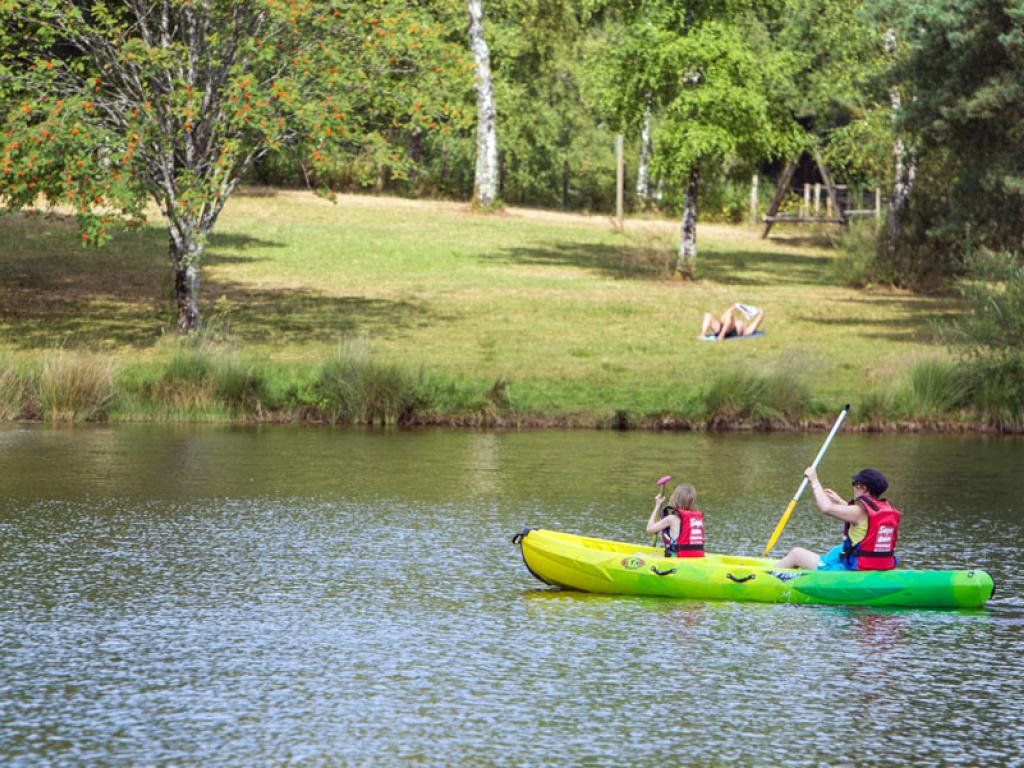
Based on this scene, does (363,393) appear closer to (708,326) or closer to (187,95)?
(187,95)

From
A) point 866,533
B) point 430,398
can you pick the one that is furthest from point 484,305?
point 866,533

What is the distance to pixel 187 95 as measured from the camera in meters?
29.5

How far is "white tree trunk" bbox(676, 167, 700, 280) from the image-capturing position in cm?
4416

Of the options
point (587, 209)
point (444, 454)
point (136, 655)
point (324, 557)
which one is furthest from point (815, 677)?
point (587, 209)

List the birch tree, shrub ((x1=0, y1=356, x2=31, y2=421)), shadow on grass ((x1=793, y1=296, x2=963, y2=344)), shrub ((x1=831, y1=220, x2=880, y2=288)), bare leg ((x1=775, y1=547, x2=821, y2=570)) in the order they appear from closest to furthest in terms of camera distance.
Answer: bare leg ((x1=775, y1=547, x2=821, y2=570))
shrub ((x1=0, y1=356, x2=31, y2=421))
shadow on grass ((x1=793, y1=296, x2=963, y2=344))
the birch tree
shrub ((x1=831, y1=220, x2=880, y2=288))

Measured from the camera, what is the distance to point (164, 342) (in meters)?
32.2

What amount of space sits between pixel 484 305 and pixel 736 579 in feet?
84.8

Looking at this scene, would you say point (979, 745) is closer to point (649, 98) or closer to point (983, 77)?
point (983, 77)

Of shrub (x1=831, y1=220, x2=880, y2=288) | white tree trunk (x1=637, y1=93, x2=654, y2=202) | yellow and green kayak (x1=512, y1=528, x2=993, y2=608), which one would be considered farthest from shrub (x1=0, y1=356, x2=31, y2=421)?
white tree trunk (x1=637, y1=93, x2=654, y2=202)

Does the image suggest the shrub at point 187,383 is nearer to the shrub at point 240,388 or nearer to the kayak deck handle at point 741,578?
the shrub at point 240,388

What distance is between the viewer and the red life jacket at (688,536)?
1501cm

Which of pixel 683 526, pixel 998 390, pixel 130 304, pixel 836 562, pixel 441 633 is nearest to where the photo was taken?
pixel 441 633

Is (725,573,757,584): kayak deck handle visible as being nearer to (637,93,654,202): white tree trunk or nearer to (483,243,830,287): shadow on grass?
(483,243,830,287): shadow on grass

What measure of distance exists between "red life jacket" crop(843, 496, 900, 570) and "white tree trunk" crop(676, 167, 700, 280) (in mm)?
29515
